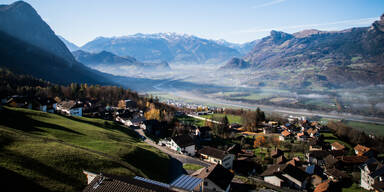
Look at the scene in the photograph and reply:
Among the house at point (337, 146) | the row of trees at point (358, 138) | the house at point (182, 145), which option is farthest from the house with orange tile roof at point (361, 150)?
the house at point (182, 145)

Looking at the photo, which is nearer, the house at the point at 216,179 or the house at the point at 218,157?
the house at the point at 216,179

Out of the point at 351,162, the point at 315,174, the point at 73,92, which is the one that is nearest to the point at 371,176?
the point at 315,174

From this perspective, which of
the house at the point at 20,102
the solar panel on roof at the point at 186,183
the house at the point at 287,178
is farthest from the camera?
the house at the point at 20,102

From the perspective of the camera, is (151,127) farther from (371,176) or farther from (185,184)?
(185,184)

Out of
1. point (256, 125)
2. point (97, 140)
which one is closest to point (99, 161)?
point (97, 140)

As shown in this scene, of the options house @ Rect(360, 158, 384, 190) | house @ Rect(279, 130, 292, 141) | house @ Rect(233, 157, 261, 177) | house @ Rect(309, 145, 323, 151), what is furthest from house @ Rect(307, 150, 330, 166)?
house @ Rect(233, 157, 261, 177)

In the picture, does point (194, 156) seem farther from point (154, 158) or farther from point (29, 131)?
point (29, 131)

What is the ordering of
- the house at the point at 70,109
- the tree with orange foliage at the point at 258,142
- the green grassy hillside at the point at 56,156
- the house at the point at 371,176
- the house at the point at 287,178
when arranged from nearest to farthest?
the green grassy hillside at the point at 56,156 < the house at the point at 287,178 < the house at the point at 371,176 < the tree with orange foliage at the point at 258,142 < the house at the point at 70,109

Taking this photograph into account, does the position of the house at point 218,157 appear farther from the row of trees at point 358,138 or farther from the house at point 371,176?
the row of trees at point 358,138
